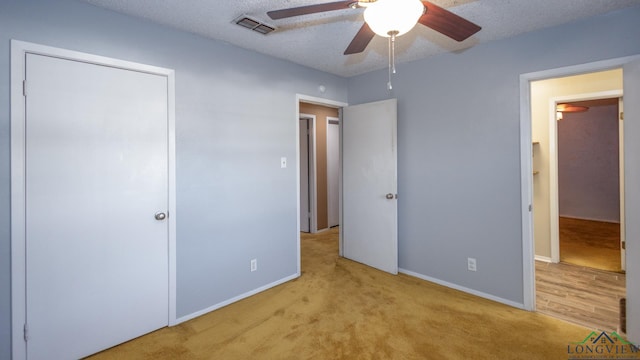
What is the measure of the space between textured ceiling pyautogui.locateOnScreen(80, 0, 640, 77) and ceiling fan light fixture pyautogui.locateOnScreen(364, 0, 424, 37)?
2.82ft

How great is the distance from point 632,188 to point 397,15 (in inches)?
84.7

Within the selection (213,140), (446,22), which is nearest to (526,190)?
(446,22)

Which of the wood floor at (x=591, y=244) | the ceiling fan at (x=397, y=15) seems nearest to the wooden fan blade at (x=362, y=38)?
the ceiling fan at (x=397, y=15)

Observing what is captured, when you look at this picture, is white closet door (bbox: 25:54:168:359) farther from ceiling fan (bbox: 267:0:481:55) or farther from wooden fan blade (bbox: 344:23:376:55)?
wooden fan blade (bbox: 344:23:376:55)

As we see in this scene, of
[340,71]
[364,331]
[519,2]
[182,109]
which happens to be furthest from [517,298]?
[182,109]

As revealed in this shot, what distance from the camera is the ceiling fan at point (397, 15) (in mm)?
1277

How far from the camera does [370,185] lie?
3658mm

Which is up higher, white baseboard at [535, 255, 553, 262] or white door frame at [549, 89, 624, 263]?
white door frame at [549, 89, 624, 263]

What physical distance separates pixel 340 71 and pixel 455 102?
1.39m

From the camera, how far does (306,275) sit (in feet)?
11.4

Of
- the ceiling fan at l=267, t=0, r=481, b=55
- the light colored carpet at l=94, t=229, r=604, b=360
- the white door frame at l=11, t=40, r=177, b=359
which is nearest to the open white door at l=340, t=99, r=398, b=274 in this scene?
the light colored carpet at l=94, t=229, r=604, b=360

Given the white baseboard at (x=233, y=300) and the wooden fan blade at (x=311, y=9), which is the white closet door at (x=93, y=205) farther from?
the wooden fan blade at (x=311, y=9)

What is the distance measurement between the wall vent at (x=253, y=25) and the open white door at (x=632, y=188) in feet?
8.56

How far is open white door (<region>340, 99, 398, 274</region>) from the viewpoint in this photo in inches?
136
